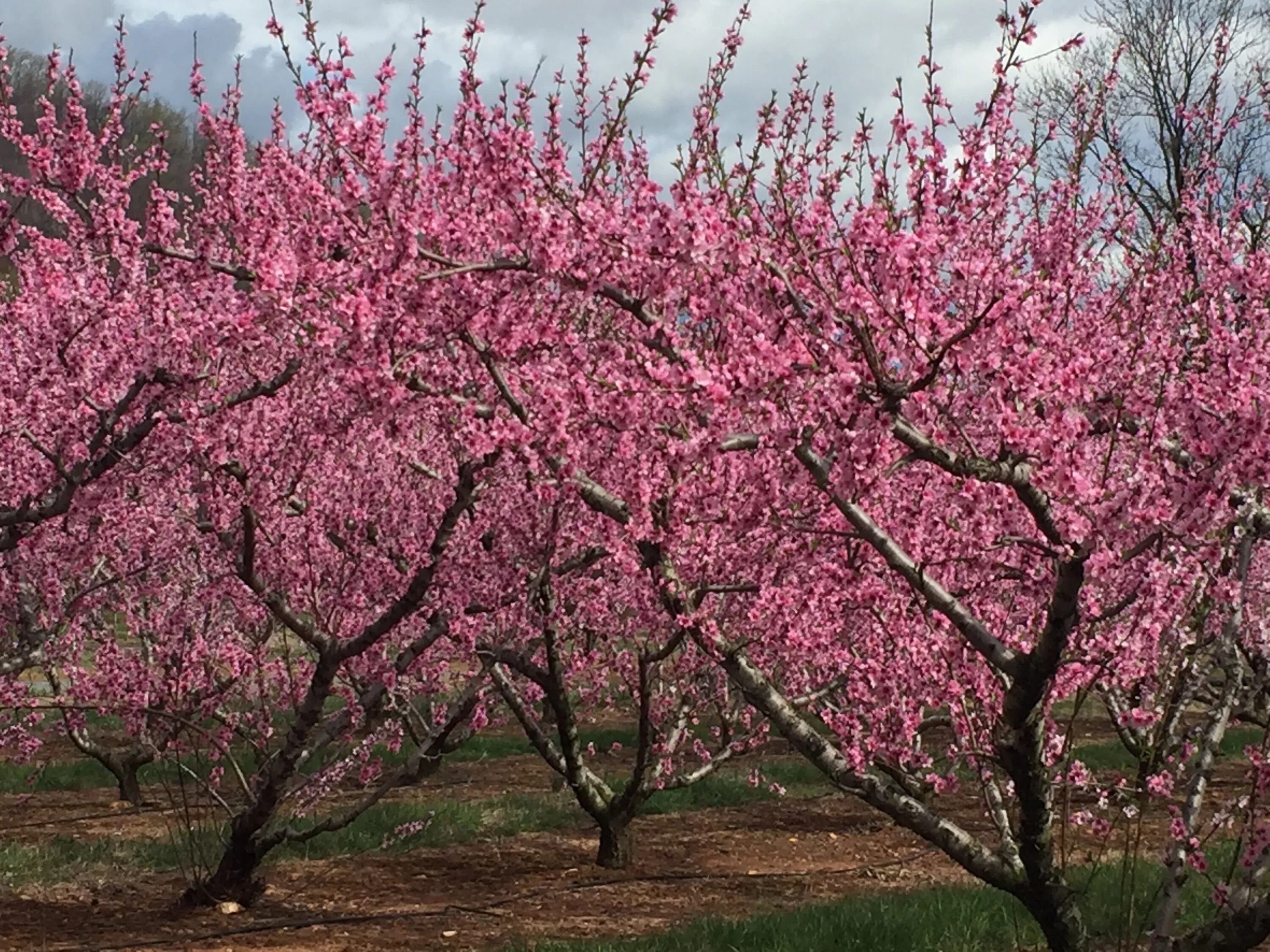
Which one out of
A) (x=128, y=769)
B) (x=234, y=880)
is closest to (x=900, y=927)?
(x=234, y=880)

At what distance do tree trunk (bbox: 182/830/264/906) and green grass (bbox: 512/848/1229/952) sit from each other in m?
2.19

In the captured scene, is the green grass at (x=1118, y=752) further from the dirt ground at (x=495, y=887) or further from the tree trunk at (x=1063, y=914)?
the tree trunk at (x=1063, y=914)

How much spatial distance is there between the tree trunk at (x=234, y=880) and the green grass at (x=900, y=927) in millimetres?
2195

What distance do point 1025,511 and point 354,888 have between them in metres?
5.43

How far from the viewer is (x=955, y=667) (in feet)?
18.0

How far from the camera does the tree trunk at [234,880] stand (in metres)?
7.36

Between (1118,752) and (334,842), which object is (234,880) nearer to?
(334,842)

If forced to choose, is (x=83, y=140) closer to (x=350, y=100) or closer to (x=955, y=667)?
(x=350, y=100)

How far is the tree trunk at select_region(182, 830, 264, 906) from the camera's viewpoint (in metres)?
7.36

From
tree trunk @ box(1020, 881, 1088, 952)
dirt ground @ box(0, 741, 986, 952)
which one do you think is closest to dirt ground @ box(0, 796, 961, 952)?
dirt ground @ box(0, 741, 986, 952)

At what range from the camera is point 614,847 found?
28.6ft

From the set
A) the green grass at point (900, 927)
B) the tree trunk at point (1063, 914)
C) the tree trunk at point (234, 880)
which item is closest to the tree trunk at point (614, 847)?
the green grass at point (900, 927)

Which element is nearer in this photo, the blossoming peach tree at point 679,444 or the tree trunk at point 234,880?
the blossoming peach tree at point 679,444

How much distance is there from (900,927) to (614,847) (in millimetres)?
3273
